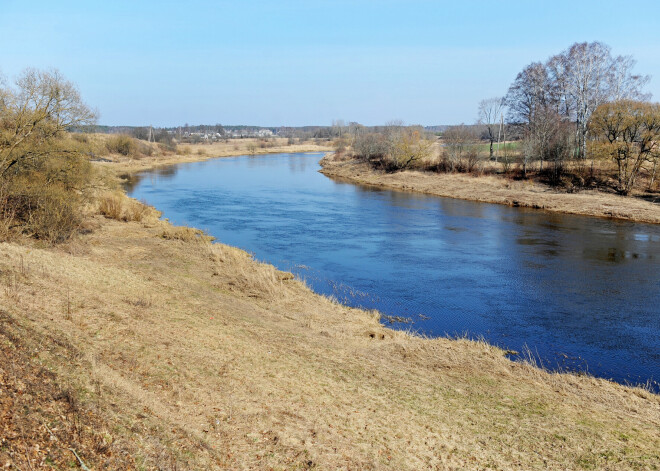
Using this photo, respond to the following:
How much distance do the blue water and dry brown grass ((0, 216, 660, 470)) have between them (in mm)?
3012

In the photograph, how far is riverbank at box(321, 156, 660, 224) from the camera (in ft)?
113

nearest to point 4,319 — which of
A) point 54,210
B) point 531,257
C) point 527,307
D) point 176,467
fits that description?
point 176,467

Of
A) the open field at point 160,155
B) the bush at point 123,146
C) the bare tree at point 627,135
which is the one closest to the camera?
the bare tree at point 627,135

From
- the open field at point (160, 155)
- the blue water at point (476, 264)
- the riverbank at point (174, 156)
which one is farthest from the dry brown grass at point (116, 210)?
the open field at point (160, 155)

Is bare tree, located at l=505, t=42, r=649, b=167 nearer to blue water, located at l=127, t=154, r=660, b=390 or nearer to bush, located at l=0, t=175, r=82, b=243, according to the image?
blue water, located at l=127, t=154, r=660, b=390

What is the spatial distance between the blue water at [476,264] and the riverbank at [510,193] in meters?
1.68

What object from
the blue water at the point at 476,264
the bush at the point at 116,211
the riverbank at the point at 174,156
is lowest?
the blue water at the point at 476,264

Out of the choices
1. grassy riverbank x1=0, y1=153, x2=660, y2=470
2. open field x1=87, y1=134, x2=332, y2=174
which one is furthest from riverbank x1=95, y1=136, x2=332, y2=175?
grassy riverbank x1=0, y1=153, x2=660, y2=470

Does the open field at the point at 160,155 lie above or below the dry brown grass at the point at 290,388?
above

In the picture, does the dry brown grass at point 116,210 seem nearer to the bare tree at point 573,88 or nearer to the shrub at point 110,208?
the shrub at point 110,208

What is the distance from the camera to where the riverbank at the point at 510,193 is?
113ft

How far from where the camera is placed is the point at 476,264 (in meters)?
21.9

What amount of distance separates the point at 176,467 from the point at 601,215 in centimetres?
3573

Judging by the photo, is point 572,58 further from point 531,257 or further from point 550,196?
point 531,257
